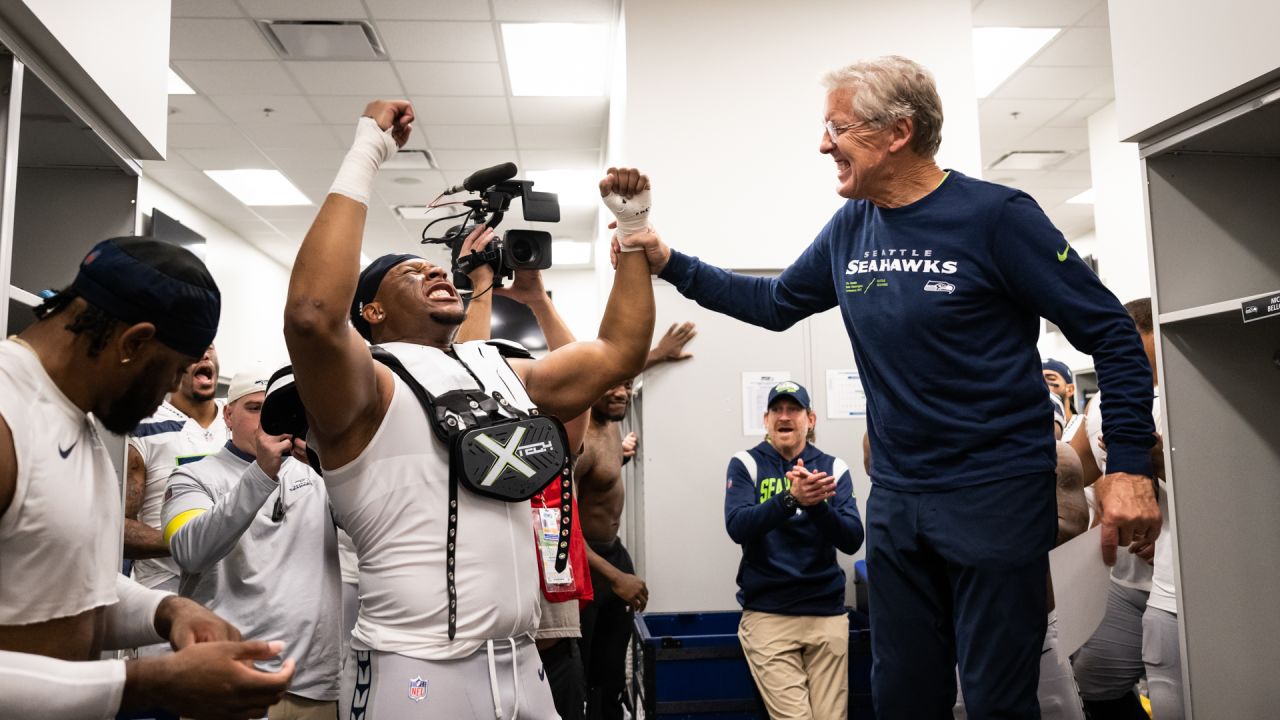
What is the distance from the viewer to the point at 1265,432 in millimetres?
1986

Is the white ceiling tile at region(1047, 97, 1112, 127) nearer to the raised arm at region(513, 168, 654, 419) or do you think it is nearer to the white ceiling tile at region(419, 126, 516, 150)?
the white ceiling tile at region(419, 126, 516, 150)

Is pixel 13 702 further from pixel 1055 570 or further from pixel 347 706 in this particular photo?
pixel 1055 570

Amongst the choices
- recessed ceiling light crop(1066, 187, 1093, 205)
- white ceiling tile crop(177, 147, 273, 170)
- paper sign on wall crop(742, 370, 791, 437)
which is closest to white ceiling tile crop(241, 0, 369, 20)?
white ceiling tile crop(177, 147, 273, 170)

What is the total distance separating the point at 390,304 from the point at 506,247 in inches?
18.6

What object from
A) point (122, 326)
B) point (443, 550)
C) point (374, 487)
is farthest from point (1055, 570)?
point (122, 326)

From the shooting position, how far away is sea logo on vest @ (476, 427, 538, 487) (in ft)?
4.87

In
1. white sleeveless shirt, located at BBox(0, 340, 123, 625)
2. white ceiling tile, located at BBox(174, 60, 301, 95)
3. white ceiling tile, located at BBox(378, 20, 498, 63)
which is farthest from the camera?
white ceiling tile, located at BBox(174, 60, 301, 95)

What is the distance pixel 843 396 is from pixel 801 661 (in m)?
1.45

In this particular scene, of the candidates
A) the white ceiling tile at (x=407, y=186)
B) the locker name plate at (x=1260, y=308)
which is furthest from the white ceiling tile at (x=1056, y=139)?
the locker name plate at (x=1260, y=308)

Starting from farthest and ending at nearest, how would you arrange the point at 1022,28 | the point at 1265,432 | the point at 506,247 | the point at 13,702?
the point at 1022,28, the point at 506,247, the point at 1265,432, the point at 13,702

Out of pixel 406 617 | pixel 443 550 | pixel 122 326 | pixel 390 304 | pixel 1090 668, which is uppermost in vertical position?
pixel 390 304

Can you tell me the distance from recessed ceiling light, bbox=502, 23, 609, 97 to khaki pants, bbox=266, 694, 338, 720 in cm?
417

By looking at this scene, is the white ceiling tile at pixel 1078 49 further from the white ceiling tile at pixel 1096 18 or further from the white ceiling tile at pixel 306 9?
the white ceiling tile at pixel 306 9

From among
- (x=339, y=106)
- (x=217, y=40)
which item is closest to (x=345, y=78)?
(x=339, y=106)
